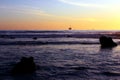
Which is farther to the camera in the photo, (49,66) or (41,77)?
(49,66)

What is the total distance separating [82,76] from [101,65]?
423 centimetres

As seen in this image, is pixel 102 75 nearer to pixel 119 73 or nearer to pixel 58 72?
pixel 119 73

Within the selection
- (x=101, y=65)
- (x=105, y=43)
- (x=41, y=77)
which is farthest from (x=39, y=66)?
(x=105, y=43)

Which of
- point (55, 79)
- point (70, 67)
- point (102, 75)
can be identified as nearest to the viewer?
point (55, 79)

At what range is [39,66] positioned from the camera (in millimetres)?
18312

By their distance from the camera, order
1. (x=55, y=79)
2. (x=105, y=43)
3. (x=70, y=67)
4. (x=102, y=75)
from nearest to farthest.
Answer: (x=55, y=79) → (x=102, y=75) → (x=70, y=67) → (x=105, y=43)

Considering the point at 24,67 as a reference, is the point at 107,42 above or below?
below

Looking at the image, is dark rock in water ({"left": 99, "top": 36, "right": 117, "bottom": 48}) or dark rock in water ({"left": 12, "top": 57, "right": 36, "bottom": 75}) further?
dark rock in water ({"left": 99, "top": 36, "right": 117, "bottom": 48})

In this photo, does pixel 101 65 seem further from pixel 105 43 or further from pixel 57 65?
pixel 105 43

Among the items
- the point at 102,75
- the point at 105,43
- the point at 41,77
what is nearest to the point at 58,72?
the point at 41,77

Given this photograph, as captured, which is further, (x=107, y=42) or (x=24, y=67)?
(x=107, y=42)

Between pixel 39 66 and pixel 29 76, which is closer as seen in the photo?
pixel 29 76

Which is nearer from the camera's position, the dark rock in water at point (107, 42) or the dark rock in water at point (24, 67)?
the dark rock in water at point (24, 67)

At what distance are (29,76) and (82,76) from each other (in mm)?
3240
